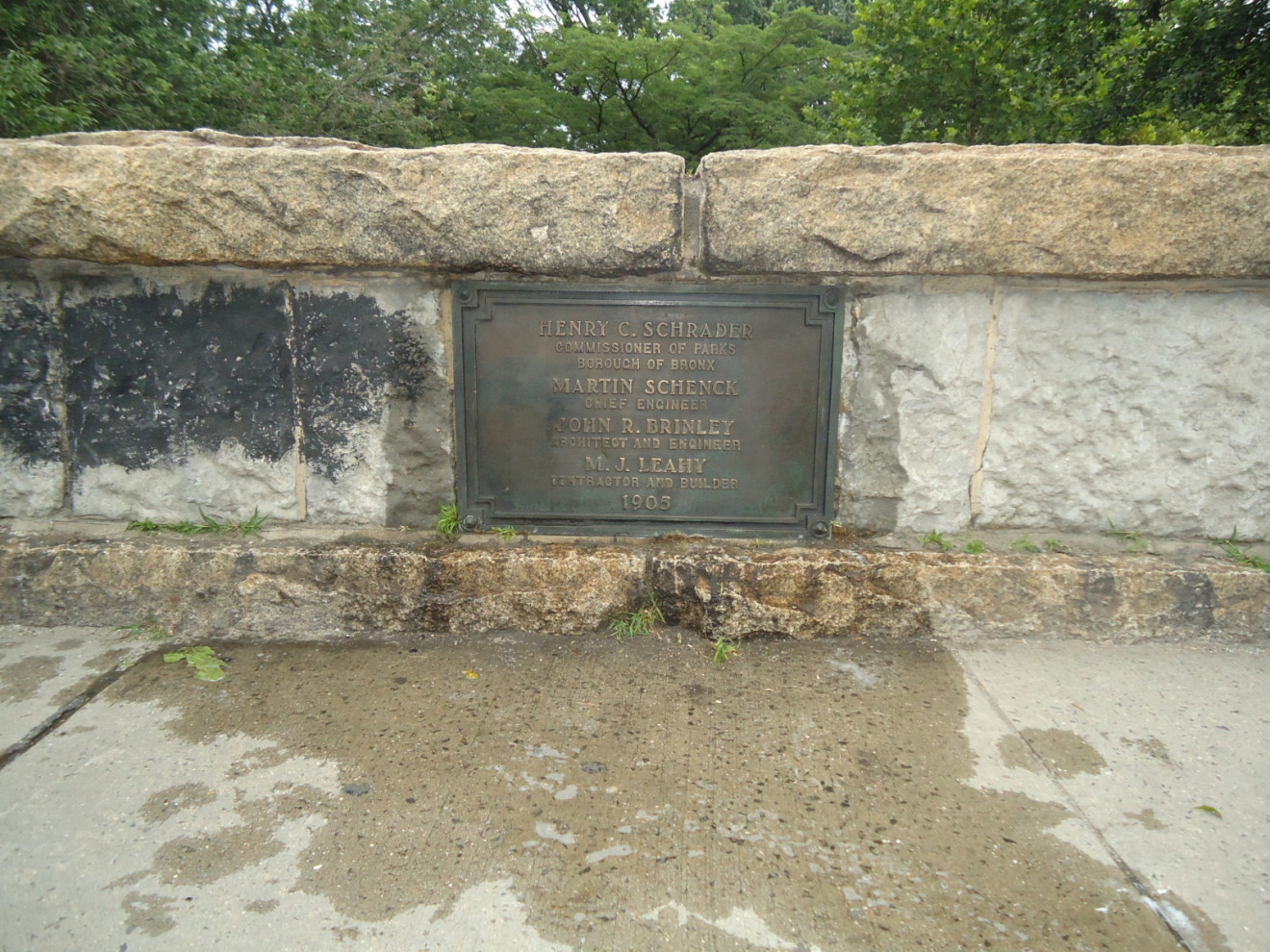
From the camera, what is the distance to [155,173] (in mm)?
2461

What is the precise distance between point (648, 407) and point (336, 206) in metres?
1.20

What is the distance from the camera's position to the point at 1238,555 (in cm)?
266

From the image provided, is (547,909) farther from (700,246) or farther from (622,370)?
(700,246)

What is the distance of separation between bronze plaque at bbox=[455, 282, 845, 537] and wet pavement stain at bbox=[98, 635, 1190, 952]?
1.59 feet

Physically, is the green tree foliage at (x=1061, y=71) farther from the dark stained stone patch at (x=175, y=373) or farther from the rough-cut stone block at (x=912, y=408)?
the dark stained stone patch at (x=175, y=373)

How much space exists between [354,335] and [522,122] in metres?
12.9

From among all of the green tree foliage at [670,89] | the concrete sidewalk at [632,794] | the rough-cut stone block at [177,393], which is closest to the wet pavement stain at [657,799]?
the concrete sidewalk at [632,794]

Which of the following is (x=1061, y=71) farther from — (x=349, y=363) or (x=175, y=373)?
(x=175, y=373)

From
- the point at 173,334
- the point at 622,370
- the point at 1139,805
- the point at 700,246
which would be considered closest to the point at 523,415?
the point at 622,370

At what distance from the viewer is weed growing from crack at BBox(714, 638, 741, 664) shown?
251 cm

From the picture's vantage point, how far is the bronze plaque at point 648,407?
8.85 ft

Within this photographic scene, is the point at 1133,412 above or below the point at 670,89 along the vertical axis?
below

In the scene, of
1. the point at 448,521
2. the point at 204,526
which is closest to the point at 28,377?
the point at 204,526

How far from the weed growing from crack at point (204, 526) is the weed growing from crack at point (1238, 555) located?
11.0ft
